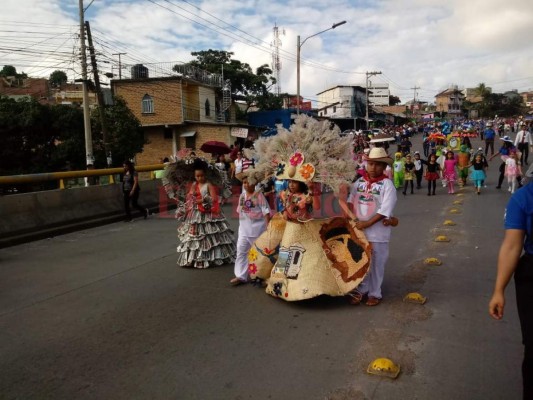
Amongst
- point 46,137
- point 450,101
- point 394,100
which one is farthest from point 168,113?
point 450,101

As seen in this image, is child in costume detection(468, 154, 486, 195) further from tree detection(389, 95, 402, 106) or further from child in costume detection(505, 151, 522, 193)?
tree detection(389, 95, 402, 106)

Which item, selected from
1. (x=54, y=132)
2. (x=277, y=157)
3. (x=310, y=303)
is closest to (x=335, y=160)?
(x=277, y=157)

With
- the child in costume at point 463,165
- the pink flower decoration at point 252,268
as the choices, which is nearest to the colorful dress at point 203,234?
the pink flower decoration at point 252,268

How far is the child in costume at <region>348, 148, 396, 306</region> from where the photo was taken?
4.92 m

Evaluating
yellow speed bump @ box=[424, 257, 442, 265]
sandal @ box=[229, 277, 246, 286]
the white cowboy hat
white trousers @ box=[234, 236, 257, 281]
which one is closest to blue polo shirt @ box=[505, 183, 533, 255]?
the white cowboy hat

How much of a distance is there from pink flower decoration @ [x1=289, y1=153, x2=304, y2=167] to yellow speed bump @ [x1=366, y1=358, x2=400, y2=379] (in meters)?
2.28

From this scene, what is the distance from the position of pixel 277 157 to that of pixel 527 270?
3256mm

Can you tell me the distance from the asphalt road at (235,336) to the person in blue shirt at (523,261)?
0.85m

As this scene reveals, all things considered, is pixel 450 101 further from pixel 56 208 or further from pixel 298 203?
pixel 298 203

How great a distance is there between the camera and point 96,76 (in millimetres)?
21609

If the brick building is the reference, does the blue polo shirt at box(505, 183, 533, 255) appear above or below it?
below

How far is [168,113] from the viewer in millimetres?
36281

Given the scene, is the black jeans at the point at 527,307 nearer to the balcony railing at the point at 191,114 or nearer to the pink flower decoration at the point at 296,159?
the pink flower decoration at the point at 296,159

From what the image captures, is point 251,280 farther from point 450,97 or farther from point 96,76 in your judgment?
point 450,97
